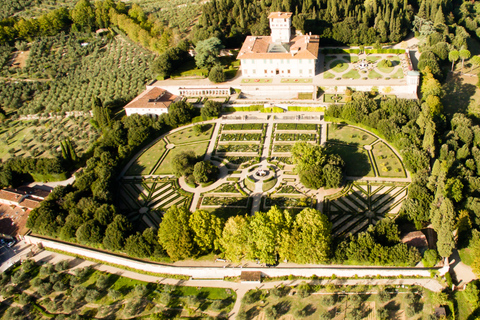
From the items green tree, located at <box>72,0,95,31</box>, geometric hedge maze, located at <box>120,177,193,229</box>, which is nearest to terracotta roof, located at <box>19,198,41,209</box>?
geometric hedge maze, located at <box>120,177,193,229</box>

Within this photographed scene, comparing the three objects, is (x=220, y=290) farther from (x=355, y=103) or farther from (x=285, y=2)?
(x=285, y=2)

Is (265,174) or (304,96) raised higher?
(304,96)

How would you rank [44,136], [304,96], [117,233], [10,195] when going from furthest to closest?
[44,136] → [304,96] → [10,195] → [117,233]

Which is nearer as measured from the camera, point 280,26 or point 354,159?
point 354,159

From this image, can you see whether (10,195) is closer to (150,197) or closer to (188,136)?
(150,197)

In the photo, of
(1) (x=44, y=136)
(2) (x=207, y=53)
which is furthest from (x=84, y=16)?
(1) (x=44, y=136)

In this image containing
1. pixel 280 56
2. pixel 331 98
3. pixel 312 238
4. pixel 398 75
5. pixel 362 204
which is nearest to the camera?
pixel 312 238

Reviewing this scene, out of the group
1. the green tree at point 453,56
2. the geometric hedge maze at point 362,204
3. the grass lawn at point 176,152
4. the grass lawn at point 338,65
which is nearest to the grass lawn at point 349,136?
the geometric hedge maze at point 362,204
